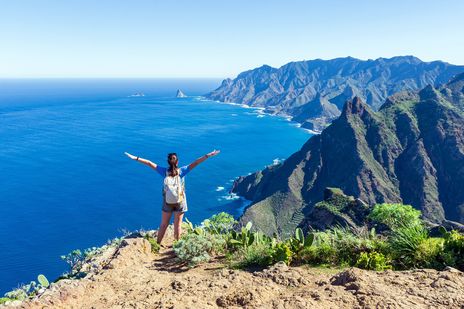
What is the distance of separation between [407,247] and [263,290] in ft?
16.9

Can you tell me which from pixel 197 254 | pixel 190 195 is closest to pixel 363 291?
pixel 197 254

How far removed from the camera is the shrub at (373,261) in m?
10.1

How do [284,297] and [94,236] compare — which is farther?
[94,236]

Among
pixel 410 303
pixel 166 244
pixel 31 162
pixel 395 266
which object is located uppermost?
pixel 410 303

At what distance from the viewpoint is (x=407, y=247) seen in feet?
34.9

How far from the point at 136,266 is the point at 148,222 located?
4861 inches

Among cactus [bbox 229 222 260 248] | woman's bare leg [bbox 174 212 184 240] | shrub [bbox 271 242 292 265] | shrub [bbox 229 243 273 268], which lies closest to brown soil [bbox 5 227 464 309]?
shrub [bbox 271 242 292 265]

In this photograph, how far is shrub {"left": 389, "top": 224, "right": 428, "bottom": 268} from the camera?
10.4m

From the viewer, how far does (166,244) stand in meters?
14.6

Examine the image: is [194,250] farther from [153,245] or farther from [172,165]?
[172,165]

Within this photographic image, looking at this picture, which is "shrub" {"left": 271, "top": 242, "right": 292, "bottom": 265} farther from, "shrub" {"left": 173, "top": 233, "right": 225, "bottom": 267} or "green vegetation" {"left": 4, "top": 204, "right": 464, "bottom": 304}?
"shrub" {"left": 173, "top": 233, "right": 225, "bottom": 267}

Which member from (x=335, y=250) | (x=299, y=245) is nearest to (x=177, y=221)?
(x=299, y=245)

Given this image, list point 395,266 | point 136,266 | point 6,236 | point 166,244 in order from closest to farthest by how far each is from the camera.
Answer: point 395,266 < point 136,266 < point 166,244 < point 6,236

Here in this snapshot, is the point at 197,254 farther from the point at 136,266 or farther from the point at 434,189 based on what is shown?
the point at 434,189
